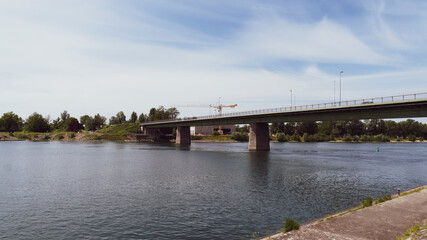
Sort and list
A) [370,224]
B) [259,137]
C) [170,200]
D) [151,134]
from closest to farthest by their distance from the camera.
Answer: [370,224] → [170,200] → [259,137] → [151,134]

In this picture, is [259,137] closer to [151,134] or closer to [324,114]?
[324,114]

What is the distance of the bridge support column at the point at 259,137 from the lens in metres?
98.3

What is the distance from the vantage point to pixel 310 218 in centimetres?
2262

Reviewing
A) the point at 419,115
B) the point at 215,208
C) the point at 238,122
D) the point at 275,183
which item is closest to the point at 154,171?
the point at 275,183

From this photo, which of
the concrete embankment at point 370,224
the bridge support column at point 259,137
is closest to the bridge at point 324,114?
the bridge support column at point 259,137

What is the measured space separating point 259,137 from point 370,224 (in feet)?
272

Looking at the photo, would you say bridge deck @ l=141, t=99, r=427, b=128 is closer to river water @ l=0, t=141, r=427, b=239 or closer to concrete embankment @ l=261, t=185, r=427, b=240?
river water @ l=0, t=141, r=427, b=239

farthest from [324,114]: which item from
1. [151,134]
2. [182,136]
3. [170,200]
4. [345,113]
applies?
[151,134]

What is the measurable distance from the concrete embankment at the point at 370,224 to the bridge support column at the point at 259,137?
253 ft

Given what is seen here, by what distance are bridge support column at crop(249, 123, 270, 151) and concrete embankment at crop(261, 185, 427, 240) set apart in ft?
253

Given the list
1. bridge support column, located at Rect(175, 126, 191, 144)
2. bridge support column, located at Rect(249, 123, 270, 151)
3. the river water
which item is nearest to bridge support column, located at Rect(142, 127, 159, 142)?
bridge support column, located at Rect(175, 126, 191, 144)

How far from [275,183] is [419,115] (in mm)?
36285

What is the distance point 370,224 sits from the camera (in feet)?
53.9

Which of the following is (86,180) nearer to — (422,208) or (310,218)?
(310,218)
